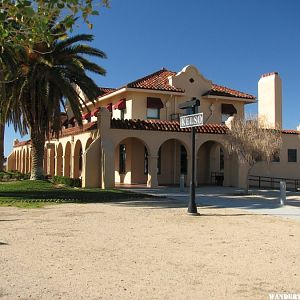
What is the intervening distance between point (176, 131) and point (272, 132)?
6223 mm

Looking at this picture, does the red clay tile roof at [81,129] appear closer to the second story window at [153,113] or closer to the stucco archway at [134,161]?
the stucco archway at [134,161]

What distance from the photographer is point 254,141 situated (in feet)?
76.7

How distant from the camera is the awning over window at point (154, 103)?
3112 cm

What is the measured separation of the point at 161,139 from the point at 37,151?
23.5 ft

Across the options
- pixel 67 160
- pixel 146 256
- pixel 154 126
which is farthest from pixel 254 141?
pixel 146 256

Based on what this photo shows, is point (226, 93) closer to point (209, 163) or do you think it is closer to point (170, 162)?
point (209, 163)

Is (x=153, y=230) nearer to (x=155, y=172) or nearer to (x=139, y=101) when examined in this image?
(x=155, y=172)

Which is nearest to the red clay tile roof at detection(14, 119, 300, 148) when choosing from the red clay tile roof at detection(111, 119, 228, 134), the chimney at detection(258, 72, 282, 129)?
the red clay tile roof at detection(111, 119, 228, 134)

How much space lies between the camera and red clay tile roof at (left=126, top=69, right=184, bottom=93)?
30859mm

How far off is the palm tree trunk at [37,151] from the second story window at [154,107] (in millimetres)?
8094

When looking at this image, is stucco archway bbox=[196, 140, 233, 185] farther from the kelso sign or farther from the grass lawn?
the kelso sign

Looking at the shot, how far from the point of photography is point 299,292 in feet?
19.6

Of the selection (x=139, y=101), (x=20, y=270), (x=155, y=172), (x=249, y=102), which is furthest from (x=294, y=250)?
(x=249, y=102)

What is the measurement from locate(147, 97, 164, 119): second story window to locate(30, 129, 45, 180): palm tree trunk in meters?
8.09
